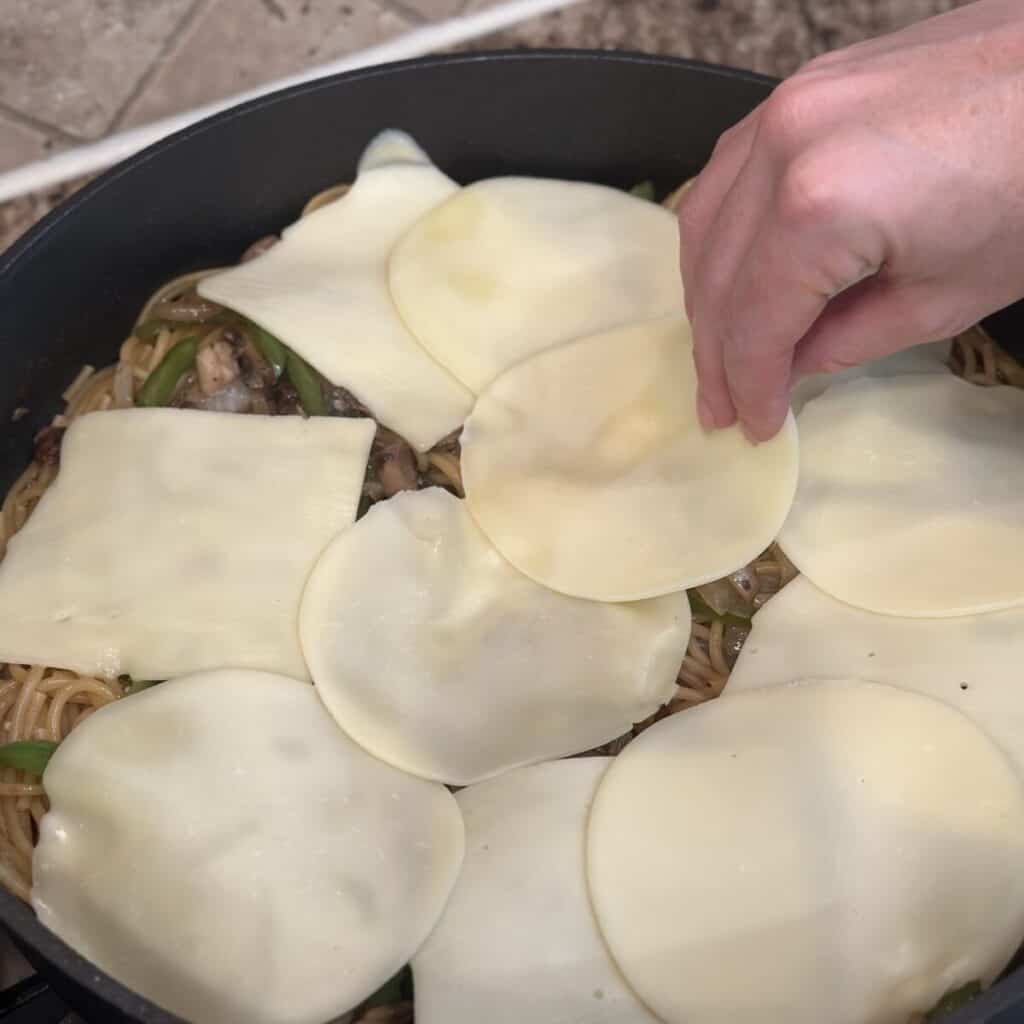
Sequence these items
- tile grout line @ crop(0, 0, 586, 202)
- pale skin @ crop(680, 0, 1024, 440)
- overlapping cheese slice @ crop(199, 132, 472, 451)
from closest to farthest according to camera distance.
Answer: pale skin @ crop(680, 0, 1024, 440) → overlapping cheese slice @ crop(199, 132, 472, 451) → tile grout line @ crop(0, 0, 586, 202)

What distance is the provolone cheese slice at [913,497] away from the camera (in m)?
1.43

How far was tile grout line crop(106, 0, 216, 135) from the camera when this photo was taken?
2111 millimetres

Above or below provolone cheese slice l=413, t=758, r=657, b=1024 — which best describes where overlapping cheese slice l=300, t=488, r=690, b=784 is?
above

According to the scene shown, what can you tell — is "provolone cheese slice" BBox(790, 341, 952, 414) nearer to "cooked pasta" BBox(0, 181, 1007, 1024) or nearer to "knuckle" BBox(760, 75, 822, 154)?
"cooked pasta" BBox(0, 181, 1007, 1024)

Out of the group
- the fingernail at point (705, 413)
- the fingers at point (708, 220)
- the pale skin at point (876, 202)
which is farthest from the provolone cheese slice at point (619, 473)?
the pale skin at point (876, 202)

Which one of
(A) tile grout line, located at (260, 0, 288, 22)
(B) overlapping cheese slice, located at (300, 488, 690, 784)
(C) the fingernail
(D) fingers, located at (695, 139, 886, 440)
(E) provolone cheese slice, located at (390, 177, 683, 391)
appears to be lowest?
(B) overlapping cheese slice, located at (300, 488, 690, 784)

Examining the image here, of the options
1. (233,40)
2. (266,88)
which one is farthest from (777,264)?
(233,40)

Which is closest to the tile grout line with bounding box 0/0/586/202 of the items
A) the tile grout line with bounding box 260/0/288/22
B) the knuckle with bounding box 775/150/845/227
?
the tile grout line with bounding box 260/0/288/22

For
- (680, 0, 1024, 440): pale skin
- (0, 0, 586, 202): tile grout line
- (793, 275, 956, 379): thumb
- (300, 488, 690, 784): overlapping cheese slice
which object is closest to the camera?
(680, 0, 1024, 440): pale skin

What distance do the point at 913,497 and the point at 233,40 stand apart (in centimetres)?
156

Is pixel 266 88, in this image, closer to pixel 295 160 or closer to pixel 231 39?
pixel 231 39

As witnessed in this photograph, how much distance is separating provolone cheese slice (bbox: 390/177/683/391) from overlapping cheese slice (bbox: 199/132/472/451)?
36 millimetres

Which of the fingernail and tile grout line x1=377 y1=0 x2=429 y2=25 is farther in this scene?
tile grout line x1=377 y1=0 x2=429 y2=25

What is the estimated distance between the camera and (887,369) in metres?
1.66
